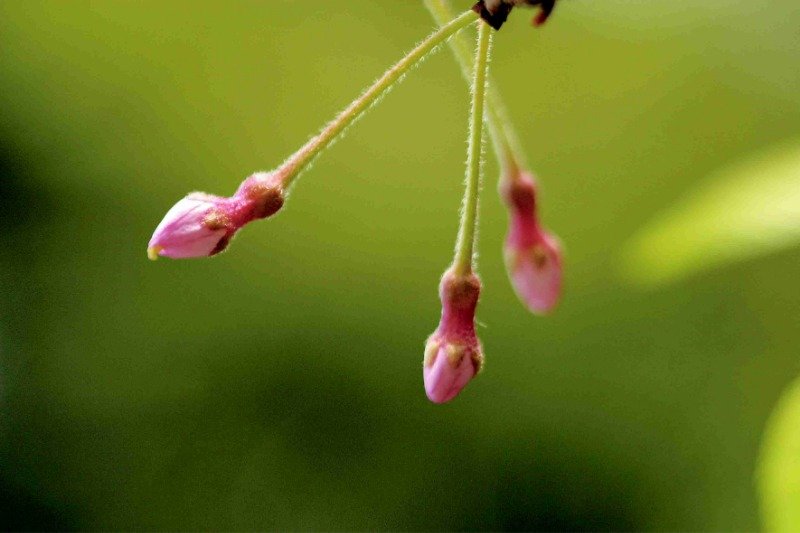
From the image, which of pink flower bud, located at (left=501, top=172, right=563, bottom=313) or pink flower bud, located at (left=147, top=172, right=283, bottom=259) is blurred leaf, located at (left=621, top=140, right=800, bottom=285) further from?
pink flower bud, located at (left=147, top=172, right=283, bottom=259)

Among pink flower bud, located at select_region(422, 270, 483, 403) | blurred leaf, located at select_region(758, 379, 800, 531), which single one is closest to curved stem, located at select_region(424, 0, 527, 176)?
pink flower bud, located at select_region(422, 270, 483, 403)

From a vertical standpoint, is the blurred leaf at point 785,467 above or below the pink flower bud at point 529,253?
below

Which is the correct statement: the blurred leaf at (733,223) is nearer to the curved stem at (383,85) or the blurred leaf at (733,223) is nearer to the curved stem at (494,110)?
the curved stem at (494,110)

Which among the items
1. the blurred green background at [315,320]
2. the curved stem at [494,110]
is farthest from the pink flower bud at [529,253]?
the blurred green background at [315,320]

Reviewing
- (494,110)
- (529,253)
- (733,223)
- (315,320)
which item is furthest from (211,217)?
(315,320)

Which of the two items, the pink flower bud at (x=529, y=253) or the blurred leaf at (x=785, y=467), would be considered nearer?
the blurred leaf at (x=785, y=467)
